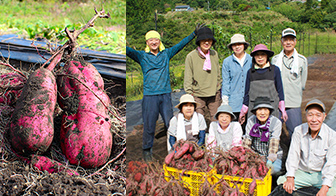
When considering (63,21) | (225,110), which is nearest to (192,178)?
(225,110)

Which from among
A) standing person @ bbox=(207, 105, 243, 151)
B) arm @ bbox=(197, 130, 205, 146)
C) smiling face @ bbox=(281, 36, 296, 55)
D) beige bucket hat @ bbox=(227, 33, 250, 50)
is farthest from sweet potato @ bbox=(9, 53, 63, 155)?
smiling face @ bbox=(281, 36, 296, 55)

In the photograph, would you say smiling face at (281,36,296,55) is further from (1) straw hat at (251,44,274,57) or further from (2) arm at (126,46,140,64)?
(2) arm at (126,46,140,64)

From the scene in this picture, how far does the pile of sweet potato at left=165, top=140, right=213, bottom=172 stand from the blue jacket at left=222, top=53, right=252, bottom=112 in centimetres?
56

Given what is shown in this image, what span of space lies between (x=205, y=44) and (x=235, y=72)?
0.36 m

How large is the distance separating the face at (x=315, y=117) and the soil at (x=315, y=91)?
514 millimetres

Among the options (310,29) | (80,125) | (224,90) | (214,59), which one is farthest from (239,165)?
(310,29)

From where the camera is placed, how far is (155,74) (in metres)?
2.58

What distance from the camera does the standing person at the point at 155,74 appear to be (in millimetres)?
2568

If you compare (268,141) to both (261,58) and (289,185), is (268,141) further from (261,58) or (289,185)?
(261,58)

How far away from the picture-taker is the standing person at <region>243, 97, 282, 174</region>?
8.58 ft

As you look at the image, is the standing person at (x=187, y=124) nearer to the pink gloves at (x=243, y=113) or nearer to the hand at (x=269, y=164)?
the pink gloves at (x=243, y=113)

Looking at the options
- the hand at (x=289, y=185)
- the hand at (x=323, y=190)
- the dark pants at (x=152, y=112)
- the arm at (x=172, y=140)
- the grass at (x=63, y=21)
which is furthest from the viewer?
the grass at (x=63, y=21)

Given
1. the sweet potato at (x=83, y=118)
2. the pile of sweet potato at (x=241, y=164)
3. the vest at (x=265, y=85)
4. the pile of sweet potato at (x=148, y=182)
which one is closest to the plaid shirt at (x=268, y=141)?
the vest at (x=265, y=85)

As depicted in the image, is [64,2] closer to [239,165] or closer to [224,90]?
[224,90]
